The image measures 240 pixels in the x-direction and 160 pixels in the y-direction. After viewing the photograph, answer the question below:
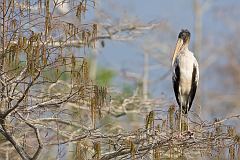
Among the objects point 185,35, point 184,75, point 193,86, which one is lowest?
point 193,86

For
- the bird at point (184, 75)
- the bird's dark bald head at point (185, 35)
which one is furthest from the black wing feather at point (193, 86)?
the bird's dark bald head at point (185, 35)

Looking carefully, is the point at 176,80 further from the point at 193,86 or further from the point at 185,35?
the point at 185,35

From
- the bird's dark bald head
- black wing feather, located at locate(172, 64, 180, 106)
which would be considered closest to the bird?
black wing feather, located at locate(172, 64, 180, 106)

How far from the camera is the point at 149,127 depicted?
7.61 metres

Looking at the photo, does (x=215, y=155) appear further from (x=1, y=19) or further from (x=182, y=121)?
(x=1, y=19)

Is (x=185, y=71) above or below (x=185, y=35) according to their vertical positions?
below

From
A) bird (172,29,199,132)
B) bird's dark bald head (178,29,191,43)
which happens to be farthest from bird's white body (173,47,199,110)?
bird's dark bald head (178,29,191,43)

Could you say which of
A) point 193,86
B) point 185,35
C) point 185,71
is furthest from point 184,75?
point 185,35

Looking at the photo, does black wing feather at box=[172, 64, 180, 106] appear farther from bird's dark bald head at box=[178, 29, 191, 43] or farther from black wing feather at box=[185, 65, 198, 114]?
bird's dark bald head at box=[178, 29, 191, 43]

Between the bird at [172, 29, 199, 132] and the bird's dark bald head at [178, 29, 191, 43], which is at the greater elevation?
the bird's dark bald head at [178, 29, 191, 43]

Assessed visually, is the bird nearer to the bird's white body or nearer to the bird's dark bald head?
the bird's white body

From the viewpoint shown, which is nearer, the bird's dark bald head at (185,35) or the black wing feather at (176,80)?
the black wing feather at (176,80)

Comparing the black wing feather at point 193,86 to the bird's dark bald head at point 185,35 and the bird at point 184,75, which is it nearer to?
the bird at point 184,75

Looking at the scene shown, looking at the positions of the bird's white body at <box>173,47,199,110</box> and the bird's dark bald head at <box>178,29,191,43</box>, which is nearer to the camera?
the bird's white body at <box>173,47,199,110</box>
